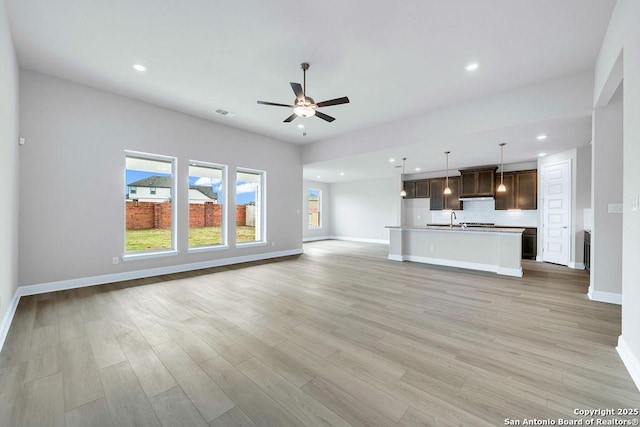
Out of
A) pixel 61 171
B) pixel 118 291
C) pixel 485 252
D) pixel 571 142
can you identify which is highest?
pixel 571 142

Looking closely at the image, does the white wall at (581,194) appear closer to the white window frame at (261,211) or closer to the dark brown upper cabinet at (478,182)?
the dark brown upper cabinet at (478,182)

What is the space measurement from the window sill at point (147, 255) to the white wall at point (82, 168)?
3.2 inches

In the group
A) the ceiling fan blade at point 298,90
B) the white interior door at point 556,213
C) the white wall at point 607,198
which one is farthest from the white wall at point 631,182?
the white interior door at point 556,213

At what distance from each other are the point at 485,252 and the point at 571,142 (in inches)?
111

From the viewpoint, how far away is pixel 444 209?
8.76 meters

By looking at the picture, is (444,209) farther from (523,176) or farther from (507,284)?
(507,284)

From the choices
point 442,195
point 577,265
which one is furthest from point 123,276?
point 577,265

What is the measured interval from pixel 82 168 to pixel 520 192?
32.6 ft

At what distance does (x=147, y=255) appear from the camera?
4785mm

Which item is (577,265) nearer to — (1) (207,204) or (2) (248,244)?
(2) (248,244)

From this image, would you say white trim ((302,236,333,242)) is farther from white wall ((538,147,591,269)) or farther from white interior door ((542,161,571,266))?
white wall ((538,147,591,269))

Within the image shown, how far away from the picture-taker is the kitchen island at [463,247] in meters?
5.04

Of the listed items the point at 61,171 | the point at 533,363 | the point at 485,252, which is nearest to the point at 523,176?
the point at 485,252

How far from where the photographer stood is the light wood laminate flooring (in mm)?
1556
